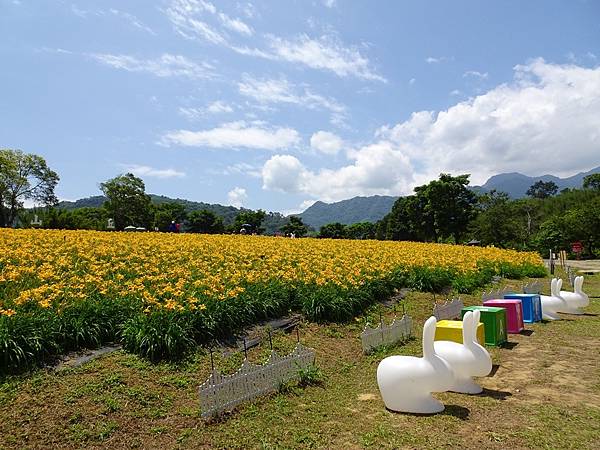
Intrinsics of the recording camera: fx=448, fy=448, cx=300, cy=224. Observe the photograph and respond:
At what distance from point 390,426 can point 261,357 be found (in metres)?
2.60

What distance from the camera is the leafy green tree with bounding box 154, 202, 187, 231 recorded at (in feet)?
208

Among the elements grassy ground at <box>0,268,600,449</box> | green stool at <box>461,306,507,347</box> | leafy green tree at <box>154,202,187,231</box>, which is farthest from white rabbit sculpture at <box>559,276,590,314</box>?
leafy green tree at <box>154,202,187,231</box>

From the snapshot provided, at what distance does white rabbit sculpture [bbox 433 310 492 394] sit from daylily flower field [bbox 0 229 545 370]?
3447 millimetres

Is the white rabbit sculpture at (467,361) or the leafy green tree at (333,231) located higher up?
the leafy green tree at (333,231)

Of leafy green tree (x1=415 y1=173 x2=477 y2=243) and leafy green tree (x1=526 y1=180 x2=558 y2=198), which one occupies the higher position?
leafy green tree (x1=526 y1=180 x2=558 y2=198)

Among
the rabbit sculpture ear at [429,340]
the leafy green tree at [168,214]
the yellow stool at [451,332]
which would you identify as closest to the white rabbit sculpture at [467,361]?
the rabbit sculpture ear at [429,340]

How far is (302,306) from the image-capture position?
30.9 ft

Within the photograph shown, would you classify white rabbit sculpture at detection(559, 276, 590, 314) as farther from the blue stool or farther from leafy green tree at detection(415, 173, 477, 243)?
leafy green tree at detection(415, 173, 477, 243)

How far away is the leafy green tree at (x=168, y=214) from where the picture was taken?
6331 cm

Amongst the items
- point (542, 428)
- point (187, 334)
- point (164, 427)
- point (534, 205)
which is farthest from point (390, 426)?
point (534, 205)

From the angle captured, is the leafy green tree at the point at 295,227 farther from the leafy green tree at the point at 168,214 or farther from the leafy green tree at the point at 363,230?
the leafy green tree at the point at 363,230

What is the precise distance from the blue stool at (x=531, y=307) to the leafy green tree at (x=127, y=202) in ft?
157

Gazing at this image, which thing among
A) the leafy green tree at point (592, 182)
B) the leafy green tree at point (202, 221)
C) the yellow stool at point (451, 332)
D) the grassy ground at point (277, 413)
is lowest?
the grassy ground at point (277, 413)

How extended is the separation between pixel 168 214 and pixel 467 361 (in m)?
64.4
